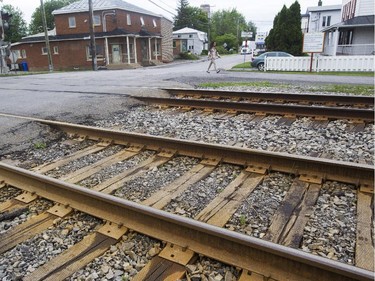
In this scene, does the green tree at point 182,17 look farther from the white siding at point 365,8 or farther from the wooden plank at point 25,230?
the wooden plank at point 25,230

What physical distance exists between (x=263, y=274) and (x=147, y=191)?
170cm

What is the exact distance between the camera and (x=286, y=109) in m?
6.91

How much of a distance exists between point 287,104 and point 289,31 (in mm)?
24715

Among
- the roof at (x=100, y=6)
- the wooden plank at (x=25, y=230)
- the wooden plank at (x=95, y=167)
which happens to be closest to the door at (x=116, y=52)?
the roof at (x=100, y=6)

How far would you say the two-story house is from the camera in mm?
40000

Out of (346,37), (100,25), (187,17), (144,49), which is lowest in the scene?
(144,49)

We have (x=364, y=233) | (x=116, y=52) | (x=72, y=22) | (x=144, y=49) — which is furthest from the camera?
(x=144, y=49)

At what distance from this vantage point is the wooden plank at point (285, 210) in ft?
9.08

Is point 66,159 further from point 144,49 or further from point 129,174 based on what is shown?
point 144,49

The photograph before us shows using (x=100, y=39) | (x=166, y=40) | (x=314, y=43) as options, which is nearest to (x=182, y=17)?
(x=166, y=40)

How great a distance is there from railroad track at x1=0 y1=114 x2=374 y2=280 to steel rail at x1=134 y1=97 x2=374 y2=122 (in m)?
3.00

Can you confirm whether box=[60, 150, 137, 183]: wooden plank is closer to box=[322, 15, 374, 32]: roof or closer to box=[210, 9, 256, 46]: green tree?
box=[322, 15, 374, 32]: roof

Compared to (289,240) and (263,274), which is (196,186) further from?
(263,274)

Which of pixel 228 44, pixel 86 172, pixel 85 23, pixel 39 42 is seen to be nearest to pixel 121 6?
pixel 85 23
